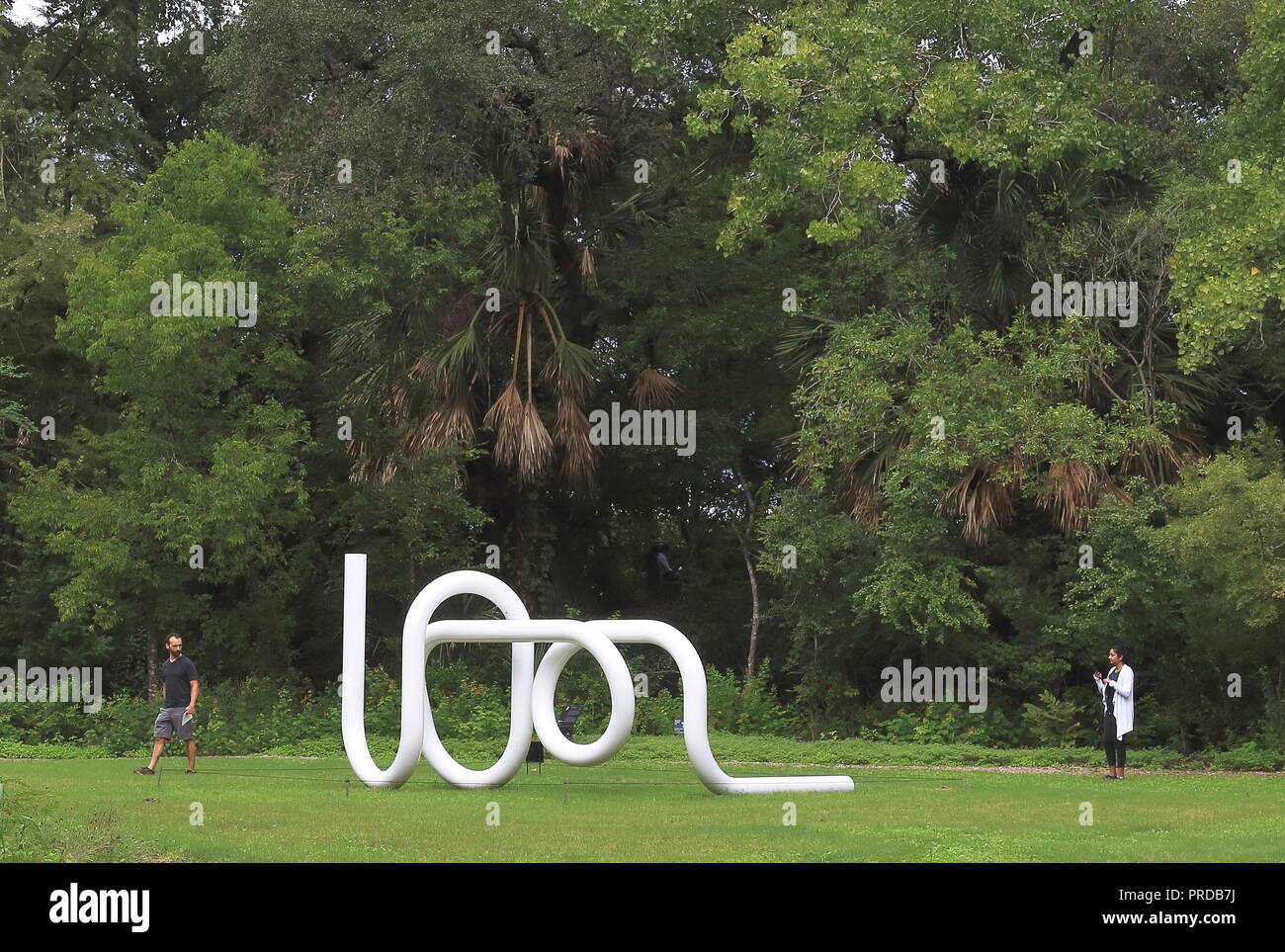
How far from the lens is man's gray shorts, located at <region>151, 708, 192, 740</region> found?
1945 centimetres

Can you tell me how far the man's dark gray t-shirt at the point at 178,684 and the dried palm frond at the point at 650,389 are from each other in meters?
12.2

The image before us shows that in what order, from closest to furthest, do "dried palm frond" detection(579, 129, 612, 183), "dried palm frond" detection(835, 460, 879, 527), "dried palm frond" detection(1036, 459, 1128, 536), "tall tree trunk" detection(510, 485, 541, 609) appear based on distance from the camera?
"dried palm frond" detection(1036, 459, 1128, 536), "dried palm frond" detection(835, 460, 879, 527), "dried palm frond" detection(579, 129, 612, 183), "tall tree trunk" detection(510, 485, 541, 609)

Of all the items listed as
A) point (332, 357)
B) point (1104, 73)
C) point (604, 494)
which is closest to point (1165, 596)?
point (1104, 73)

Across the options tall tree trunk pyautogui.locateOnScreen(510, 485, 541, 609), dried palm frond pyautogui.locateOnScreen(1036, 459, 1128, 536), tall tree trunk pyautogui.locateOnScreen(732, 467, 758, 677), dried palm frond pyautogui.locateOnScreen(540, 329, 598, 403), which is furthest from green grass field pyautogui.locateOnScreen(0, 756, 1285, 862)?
tall tree trunk pyautogui.locateOnScreen(510, 485, 541, 609)

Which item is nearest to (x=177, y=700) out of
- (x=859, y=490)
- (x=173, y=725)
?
(x=173, y=725)

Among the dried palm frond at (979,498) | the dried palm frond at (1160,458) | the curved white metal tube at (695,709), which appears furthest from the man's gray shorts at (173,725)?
the dried palm frond at (1160,458)

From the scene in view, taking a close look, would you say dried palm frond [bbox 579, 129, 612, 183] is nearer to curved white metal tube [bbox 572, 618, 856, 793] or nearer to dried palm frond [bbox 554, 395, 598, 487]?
dried palm frond [bbox 554, 395, 598, 487]

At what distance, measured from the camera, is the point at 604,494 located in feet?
111

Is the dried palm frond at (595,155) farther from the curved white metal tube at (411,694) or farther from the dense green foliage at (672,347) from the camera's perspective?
the curved white metal tube at (411,694)

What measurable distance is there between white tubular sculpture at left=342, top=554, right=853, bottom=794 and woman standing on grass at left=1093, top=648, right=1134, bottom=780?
3.80m

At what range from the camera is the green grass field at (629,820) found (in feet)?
40.6

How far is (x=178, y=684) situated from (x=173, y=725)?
463 millimetres

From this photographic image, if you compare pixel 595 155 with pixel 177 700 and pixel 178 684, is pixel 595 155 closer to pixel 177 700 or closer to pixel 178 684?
pixel 178 684

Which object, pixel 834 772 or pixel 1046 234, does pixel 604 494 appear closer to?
pixel 1046 234
